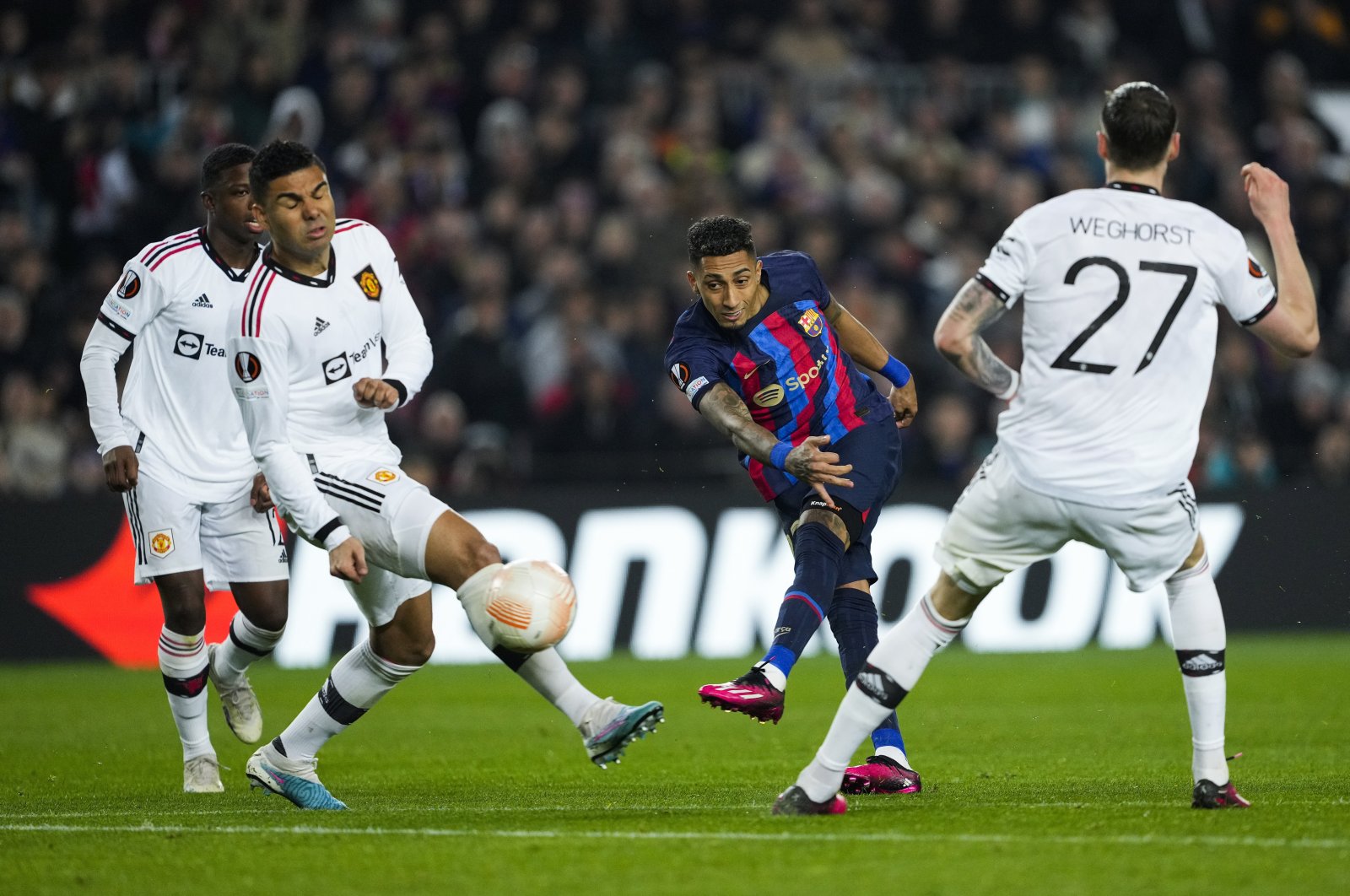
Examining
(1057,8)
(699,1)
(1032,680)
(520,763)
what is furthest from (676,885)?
(1057,8)

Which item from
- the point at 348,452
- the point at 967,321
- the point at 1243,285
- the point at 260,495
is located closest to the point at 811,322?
the point at 967,321

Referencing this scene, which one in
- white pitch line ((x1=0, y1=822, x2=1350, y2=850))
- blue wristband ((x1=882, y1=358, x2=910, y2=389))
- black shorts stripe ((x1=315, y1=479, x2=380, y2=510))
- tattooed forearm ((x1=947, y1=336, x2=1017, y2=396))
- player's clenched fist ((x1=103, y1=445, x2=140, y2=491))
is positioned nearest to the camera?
white pitch line ((x1=0, y1=822, x2=1350, y2=850))

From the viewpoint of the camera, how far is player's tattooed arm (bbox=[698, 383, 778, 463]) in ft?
22.6

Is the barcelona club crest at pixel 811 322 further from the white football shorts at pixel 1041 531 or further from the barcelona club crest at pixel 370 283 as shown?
the barcelona club crest at pixel 370 283

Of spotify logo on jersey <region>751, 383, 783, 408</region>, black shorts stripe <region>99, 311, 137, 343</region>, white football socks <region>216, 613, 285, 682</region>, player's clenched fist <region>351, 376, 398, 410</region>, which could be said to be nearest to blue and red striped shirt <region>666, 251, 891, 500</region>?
spotify logo on jersey <region>751, 383, 783, 408</region>

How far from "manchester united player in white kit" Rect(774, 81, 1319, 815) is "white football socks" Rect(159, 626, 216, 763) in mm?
3214

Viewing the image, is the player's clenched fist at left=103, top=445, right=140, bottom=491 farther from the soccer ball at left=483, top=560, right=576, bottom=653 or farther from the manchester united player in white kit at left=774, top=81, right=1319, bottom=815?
the manchester united player in white kit at left=774, top=81, right=1319, bottom=815

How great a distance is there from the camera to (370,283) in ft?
22.4

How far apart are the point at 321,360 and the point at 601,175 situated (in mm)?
10979

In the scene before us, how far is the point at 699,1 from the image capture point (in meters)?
19.3

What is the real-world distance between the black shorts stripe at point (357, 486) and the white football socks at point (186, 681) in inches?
64.2

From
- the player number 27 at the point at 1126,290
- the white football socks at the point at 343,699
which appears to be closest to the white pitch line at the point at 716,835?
the white football socks at the point at 343,699

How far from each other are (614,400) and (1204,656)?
9.68 metres

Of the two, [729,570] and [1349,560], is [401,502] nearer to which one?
[729,570]
